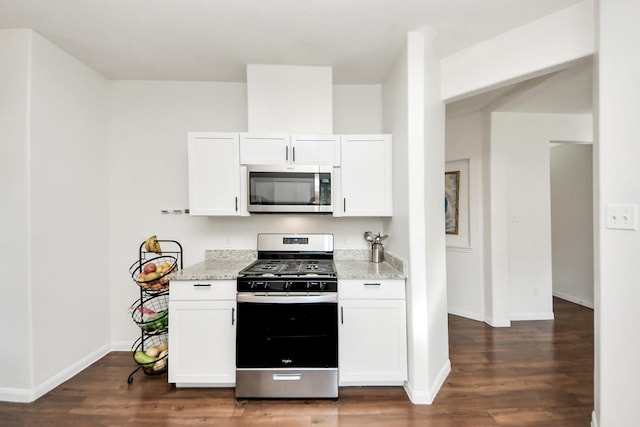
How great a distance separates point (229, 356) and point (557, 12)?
11.0 ft

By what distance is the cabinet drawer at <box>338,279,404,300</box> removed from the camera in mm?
2256

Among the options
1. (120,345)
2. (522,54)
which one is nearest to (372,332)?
(522,54)

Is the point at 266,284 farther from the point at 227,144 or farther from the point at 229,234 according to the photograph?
the point at 227,144

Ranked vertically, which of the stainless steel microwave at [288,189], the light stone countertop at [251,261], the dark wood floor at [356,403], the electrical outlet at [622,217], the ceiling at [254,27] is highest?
the ceiling at [254,27]

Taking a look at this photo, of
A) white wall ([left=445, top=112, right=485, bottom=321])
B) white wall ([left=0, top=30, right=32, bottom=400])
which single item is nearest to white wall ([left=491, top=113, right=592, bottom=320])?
white wall ([left=445, top=112, right=485, bottom=321])

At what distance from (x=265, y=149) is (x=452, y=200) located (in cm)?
276

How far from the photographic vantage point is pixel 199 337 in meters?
2.26

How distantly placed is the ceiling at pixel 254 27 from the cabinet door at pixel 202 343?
206 centimetres

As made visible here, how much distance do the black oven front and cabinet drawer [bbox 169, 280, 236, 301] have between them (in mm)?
163

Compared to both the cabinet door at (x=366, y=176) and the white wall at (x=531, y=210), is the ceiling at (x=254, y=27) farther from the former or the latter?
the white wall at (x=531, y=210)

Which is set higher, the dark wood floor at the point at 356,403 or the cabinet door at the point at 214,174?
the cabinet door at the point at 214,174

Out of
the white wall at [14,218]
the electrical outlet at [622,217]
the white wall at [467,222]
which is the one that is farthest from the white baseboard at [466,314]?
the white wall at [14,218]

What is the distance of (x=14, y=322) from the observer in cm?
215

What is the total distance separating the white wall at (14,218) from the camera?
7.05 ft
